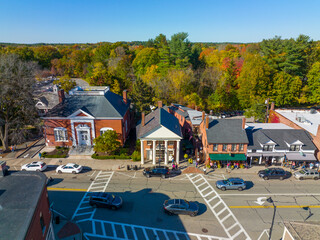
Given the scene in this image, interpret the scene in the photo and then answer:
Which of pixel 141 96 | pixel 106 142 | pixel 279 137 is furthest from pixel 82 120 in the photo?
pixel 279 137

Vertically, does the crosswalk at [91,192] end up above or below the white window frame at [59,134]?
below

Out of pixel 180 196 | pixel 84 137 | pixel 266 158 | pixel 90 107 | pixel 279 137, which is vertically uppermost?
pixel 90 107

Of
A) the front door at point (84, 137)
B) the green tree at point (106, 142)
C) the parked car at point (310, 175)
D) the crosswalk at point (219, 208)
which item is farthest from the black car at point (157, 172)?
the parked car at point (310, 175)

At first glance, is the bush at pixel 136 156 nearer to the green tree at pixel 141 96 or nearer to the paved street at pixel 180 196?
the paved street at pixel 180 196

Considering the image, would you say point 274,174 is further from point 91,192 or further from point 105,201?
point 91,192

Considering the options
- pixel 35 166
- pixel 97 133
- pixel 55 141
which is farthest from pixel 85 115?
pixel 35 166

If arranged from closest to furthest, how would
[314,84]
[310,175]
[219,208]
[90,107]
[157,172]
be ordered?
[219,208]
[310,175]
[157,172]
[90,107]
[314,84]

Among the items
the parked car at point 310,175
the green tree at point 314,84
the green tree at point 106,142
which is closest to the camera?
the parked car at point 310,175

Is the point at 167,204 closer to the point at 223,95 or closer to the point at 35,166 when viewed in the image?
the point at 35,166
